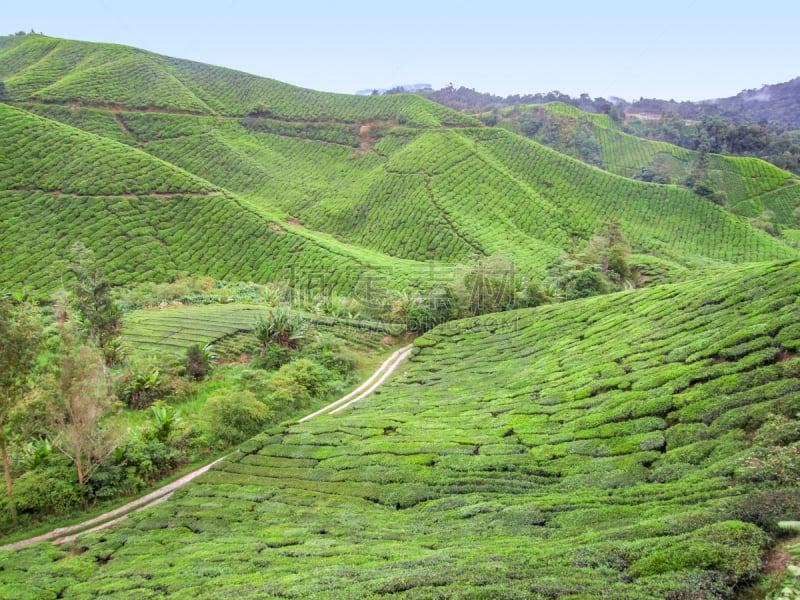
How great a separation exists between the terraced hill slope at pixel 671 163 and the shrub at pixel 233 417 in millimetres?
75561

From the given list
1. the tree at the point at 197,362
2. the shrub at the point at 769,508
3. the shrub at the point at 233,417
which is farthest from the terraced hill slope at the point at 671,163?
the shrub at the point at 769,508

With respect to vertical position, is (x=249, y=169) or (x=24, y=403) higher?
(x=249, y=169)

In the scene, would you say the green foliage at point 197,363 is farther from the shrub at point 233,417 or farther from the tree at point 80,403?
the tree at point 80,403

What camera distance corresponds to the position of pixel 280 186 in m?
74.2

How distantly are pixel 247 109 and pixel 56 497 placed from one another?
82.2 meters

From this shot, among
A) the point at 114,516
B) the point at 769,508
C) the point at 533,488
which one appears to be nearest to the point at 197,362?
the point at 114,516

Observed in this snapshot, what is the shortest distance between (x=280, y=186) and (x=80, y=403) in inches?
2343

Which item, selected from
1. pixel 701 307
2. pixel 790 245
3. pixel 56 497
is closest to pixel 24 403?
pixel 56 497

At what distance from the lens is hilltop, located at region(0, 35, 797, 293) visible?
52594 mm

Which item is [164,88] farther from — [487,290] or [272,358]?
[487,290]

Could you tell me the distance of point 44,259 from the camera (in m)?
47.1

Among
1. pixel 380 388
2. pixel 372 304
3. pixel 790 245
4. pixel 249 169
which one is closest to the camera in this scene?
pixel 380 388

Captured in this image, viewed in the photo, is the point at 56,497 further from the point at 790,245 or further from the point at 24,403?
the point at 790,245

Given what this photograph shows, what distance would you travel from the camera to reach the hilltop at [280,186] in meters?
52.6
